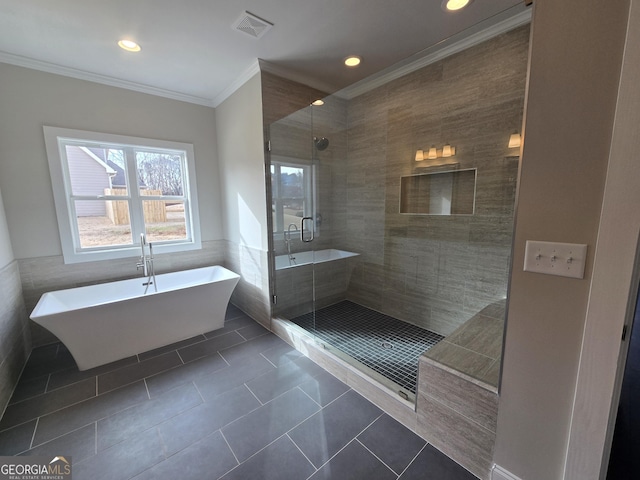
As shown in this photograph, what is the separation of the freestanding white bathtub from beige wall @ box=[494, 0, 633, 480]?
2579 mm

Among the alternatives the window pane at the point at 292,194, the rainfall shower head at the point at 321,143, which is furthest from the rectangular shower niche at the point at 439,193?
the window pane at the point at 292,194

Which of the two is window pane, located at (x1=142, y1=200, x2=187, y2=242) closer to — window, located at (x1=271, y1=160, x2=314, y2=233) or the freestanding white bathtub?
the freestanding white bathtub

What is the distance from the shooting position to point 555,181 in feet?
3.27

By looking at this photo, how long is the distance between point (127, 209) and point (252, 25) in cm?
250

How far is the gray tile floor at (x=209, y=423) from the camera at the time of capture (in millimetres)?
1412

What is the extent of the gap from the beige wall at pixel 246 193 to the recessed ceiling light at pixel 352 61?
0.91m

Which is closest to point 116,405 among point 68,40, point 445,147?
point 68,40

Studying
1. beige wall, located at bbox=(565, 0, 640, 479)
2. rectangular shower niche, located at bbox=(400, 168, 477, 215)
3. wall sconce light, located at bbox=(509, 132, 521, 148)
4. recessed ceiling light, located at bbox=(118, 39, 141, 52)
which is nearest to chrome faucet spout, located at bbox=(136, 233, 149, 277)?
recessed ceiling light, located at bbox=(118, 39, 141, 52)

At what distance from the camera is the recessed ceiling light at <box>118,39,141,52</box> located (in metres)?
2.14

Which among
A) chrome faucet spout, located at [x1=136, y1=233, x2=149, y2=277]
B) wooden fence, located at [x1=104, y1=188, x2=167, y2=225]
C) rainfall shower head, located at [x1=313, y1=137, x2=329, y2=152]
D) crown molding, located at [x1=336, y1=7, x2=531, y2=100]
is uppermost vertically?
crown molding, located at [x1=336, y1=7, x2=531, y2=100]

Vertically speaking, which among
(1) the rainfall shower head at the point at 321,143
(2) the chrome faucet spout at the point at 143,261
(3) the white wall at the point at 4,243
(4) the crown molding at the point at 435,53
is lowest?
(2) the chrome faucet spout at the point at 143,261

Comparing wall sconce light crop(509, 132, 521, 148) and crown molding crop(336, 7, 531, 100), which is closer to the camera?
crown molding crop(336, 7, 531, 100)

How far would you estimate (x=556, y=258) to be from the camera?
1013mm

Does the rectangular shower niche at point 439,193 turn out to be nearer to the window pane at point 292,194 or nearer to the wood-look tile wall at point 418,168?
the wood-look tile wall at point 418,168
